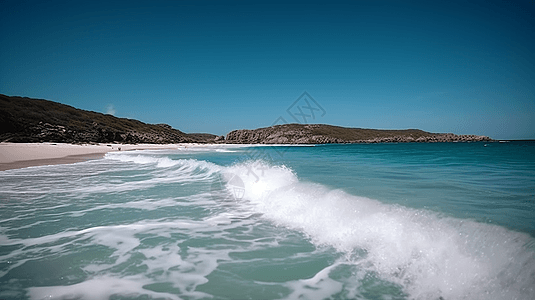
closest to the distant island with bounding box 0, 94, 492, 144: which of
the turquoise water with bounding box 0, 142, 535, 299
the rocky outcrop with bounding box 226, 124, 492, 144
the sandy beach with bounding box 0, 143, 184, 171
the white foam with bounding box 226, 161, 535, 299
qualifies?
the rocky outcrop with bounding box 226, 124, 492, 144

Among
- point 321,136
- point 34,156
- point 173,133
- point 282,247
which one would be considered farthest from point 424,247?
point 321,136

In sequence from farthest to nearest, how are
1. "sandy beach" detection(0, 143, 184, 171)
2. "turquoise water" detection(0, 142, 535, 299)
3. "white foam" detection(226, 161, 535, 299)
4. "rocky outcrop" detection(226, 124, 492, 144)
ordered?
"rocky outcrop" detection(226, 124, 492, 144) → "sandy beach" detection(0, 143, 184, 171) → "turquoise water" detection(0, 142, 535, 299) → "white foam" detection(226, 161, 535, 299)

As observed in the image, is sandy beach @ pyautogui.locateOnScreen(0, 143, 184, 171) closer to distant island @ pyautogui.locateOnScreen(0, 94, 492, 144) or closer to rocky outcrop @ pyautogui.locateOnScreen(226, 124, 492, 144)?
distant island @ pyautogui.locateOnScreen(0, 94, 492, 144)

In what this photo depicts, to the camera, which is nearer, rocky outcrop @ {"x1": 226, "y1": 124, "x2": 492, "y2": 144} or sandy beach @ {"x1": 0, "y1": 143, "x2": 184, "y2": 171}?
sandy beach @ {"x1": 0, "y1": 143, "x2": 184, "y2": 171}

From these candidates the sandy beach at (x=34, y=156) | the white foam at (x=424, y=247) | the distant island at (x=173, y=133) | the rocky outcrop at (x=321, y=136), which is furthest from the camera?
the rocky outcrop at (x=321, y=136)

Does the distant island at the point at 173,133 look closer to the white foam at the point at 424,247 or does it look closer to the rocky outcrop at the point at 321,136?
the rocky outcrop at the point at 321,136

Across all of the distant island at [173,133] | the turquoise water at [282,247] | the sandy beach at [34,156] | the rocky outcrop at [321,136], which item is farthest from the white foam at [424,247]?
the rocky outcrop at [321,136]

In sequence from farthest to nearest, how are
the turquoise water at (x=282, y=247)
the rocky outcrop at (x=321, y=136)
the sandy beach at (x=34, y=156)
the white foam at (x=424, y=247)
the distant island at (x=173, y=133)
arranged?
1. the rocky outcrop at (x=321, y=136)
2. the distant island at (x=173, y=133)
3. the sandy beach at (x=34, y=156)
4. the turquoise water at (x=282, y=247)
5. the white foam at (x=424, y=247)
